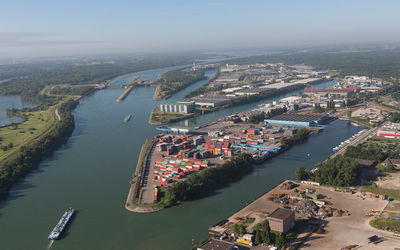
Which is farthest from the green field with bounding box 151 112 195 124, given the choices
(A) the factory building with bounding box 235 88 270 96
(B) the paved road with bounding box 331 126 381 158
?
(B) the paved road with bounding box 331 126 381 158

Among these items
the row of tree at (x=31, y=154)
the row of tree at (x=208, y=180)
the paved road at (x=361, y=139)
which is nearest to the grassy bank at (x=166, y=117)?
the row of tree at (x=31, y=154)

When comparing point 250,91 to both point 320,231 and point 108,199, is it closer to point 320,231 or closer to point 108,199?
point 108,199

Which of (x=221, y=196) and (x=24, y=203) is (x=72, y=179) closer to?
(x=24, y=203)

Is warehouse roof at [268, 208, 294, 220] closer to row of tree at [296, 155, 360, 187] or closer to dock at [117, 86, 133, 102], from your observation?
row of tree at [296, 155, 360, 187]

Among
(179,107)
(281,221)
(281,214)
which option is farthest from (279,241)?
(179,107)

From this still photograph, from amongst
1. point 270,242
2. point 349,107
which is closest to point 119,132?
point 270,242

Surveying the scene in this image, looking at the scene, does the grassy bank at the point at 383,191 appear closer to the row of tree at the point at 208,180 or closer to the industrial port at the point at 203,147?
the row of tree at the point at 208,180
